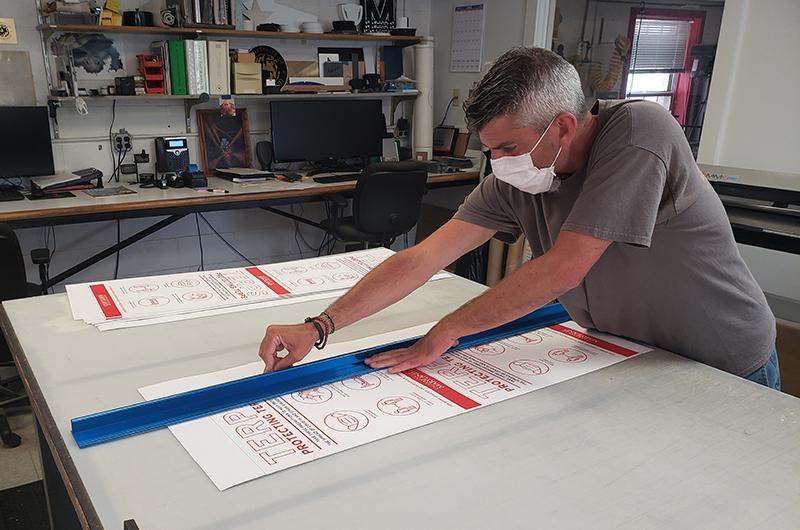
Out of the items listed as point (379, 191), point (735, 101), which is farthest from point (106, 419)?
point (735, 101)

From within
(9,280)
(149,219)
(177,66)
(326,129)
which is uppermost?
(177,66)

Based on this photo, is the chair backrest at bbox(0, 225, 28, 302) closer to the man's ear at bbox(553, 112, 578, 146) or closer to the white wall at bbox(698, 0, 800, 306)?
the man's ear at bbox(553, 112, 578, 146)

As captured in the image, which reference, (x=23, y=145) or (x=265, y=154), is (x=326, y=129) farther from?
(x=23, y=145)

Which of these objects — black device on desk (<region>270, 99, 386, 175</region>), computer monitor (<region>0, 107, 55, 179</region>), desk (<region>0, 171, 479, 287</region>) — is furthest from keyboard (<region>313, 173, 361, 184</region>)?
computer monitor (<region>0, 107, 55, 179</region>)

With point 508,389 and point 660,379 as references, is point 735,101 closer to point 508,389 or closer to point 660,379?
point 660,379

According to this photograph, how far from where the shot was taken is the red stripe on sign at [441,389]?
1.07 meters

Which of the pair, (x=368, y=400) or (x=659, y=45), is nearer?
(x=368, y=400)

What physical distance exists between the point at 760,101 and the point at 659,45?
118cm

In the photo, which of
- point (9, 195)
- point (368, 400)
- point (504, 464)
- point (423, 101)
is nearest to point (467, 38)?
point (423, 101)

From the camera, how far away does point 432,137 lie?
4773 millimetres

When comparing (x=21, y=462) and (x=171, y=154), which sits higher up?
(x=171, y=154)

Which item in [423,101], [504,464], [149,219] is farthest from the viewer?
[423,101]

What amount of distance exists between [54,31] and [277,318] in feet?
9.38

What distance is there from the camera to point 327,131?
4266 mm
